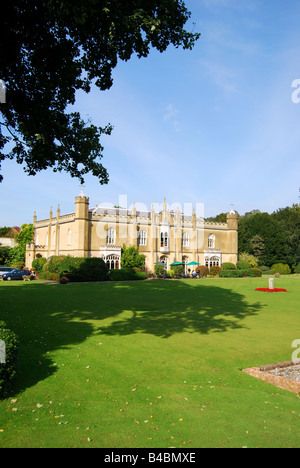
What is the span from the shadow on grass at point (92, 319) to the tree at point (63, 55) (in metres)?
6.16

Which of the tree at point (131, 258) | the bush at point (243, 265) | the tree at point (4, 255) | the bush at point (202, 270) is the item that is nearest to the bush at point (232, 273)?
the bush at point (202, 270)

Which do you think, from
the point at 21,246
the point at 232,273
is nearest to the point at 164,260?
the point at 232,273

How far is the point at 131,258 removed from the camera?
1810 inches

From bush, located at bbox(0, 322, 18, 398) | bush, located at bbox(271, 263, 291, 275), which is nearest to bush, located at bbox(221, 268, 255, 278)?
bush, located at bbox(271, 263, 291, 275)

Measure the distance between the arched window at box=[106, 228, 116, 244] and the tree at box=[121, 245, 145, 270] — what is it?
1.96 meters

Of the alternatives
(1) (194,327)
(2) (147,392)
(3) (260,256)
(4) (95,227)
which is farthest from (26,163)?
(3) (260,256)

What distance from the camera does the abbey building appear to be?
45.3 metres

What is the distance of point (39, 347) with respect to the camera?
9.54m

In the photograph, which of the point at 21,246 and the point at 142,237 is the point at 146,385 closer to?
the point at 142,237

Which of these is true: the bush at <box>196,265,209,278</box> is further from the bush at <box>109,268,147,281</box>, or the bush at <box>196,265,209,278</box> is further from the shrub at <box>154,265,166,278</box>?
the bush at <box>109,268,147,281</box>

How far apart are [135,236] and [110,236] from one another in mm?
3707

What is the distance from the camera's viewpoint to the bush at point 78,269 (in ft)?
116

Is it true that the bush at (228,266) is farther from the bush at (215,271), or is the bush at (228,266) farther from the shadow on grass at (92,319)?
the shadow on grass at (92,319)
